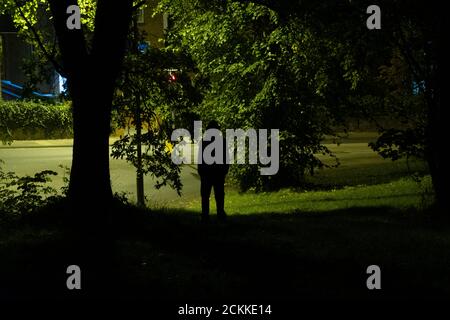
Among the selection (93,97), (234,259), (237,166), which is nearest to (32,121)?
(237,166)

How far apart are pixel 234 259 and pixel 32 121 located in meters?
30.3

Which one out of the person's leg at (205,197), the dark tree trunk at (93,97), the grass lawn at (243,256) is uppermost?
the dark tree trunk at (93,97)

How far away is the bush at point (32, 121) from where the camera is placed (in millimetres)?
33781

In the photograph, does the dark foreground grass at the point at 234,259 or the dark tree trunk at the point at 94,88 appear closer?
the dark foreground grass at the point at 234,259

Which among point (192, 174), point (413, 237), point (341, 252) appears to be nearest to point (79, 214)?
point (341, 252)

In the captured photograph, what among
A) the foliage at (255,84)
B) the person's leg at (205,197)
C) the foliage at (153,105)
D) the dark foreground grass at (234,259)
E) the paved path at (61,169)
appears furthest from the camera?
the paved path at (61,169)

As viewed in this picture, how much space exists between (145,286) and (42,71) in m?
5.94

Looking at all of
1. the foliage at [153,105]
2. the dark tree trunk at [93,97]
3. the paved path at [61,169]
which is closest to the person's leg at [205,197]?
the foliage at [153,105]

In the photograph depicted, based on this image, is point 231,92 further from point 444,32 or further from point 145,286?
point 145,286

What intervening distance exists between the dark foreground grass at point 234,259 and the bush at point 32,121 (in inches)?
1025

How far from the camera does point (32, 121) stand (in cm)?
3522

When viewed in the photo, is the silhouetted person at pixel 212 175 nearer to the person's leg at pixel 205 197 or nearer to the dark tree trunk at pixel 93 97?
→ the person's leg at pixel 205 197

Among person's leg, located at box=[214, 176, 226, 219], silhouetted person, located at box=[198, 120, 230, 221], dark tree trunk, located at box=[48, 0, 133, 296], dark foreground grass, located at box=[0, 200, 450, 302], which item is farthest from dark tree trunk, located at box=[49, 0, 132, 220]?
person's leg, located at box=[214, 176, 226, 219]

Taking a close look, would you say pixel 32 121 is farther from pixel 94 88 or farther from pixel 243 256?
pixel 243 256
